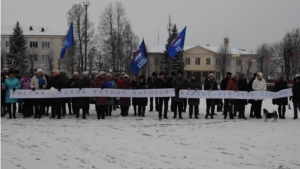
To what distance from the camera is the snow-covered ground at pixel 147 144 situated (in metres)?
7.87

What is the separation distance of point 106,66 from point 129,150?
5527 cm

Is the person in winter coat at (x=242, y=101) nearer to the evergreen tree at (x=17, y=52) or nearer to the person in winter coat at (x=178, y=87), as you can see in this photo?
the person in winter coat at (x=178, y=87)

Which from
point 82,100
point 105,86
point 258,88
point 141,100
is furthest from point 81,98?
point 258,88

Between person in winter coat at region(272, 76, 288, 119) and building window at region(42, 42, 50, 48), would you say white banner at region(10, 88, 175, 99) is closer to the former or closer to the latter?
person in winter coat at region(272, 76, 288, 119)

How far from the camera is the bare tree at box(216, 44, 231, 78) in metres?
85.1

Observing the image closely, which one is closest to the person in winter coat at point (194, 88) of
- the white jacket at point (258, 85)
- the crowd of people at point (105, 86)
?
the crowd of people at point (105, 86)

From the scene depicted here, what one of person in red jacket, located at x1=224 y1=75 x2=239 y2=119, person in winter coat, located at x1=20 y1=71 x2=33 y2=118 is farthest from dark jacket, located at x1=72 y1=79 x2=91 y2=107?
person in red jacket, located at x1=224 y1=75 x2=239 y2=119

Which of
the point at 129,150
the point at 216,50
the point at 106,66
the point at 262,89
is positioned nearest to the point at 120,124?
the point at 129,150

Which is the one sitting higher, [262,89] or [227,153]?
[262,89]

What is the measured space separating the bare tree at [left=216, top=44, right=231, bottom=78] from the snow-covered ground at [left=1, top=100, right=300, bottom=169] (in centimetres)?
7147

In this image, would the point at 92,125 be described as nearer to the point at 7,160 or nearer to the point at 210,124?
the point at 210,124

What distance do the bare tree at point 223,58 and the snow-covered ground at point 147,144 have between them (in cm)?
7147

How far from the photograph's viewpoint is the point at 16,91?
14.9 meters

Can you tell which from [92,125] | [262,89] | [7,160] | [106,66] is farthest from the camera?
[106,66]
